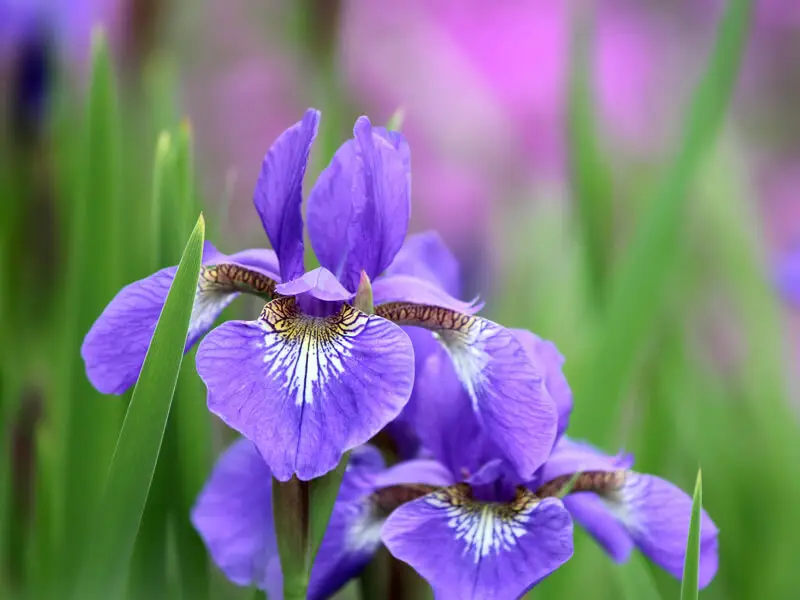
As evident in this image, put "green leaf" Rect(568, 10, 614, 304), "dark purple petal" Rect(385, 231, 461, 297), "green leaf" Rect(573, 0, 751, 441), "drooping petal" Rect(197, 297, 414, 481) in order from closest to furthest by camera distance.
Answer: "drooping petal" Rect(197, 297, 414, 481), "dark purple petal" Rect(385, 231, 461, 297), "green leaf" Rect(573, 0, 751, 441), "green leaf" Rect(568, 10, 614, 304)

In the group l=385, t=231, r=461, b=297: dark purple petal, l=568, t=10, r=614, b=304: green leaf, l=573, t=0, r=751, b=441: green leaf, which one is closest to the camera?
l=385, t=231, r=461, b=297: dark purple petal

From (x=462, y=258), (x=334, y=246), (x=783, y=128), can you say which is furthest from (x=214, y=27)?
(x=334, y=246)

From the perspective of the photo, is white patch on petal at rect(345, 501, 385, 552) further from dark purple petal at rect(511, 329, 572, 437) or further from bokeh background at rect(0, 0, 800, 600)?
dark purple petal at rect(511, 329, 572, 437)

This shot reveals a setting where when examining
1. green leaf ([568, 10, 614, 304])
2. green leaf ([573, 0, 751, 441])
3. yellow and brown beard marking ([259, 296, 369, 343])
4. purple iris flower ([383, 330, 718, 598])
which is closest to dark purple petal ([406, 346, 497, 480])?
purple iris flower ([383, 330, 718, 598])

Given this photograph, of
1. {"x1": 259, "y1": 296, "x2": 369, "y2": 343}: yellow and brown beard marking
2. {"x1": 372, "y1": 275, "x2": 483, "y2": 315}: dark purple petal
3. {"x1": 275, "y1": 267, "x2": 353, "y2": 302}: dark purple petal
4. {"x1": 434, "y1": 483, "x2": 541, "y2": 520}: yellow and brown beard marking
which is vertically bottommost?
{"x1": 434, "y1": 483, "x2": 541, "y2": 520}: yellow and brown beard marking

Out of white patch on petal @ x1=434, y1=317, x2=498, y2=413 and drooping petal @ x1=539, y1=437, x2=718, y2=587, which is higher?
white patch on petal @ x1=434, y1=317, x2=498, y2=413

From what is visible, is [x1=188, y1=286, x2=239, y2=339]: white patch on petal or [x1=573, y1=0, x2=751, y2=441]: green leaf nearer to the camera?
[x1=188, y1=286, x2=239, y2=339]: white patch on petal

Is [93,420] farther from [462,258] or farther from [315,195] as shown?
[462,258]
